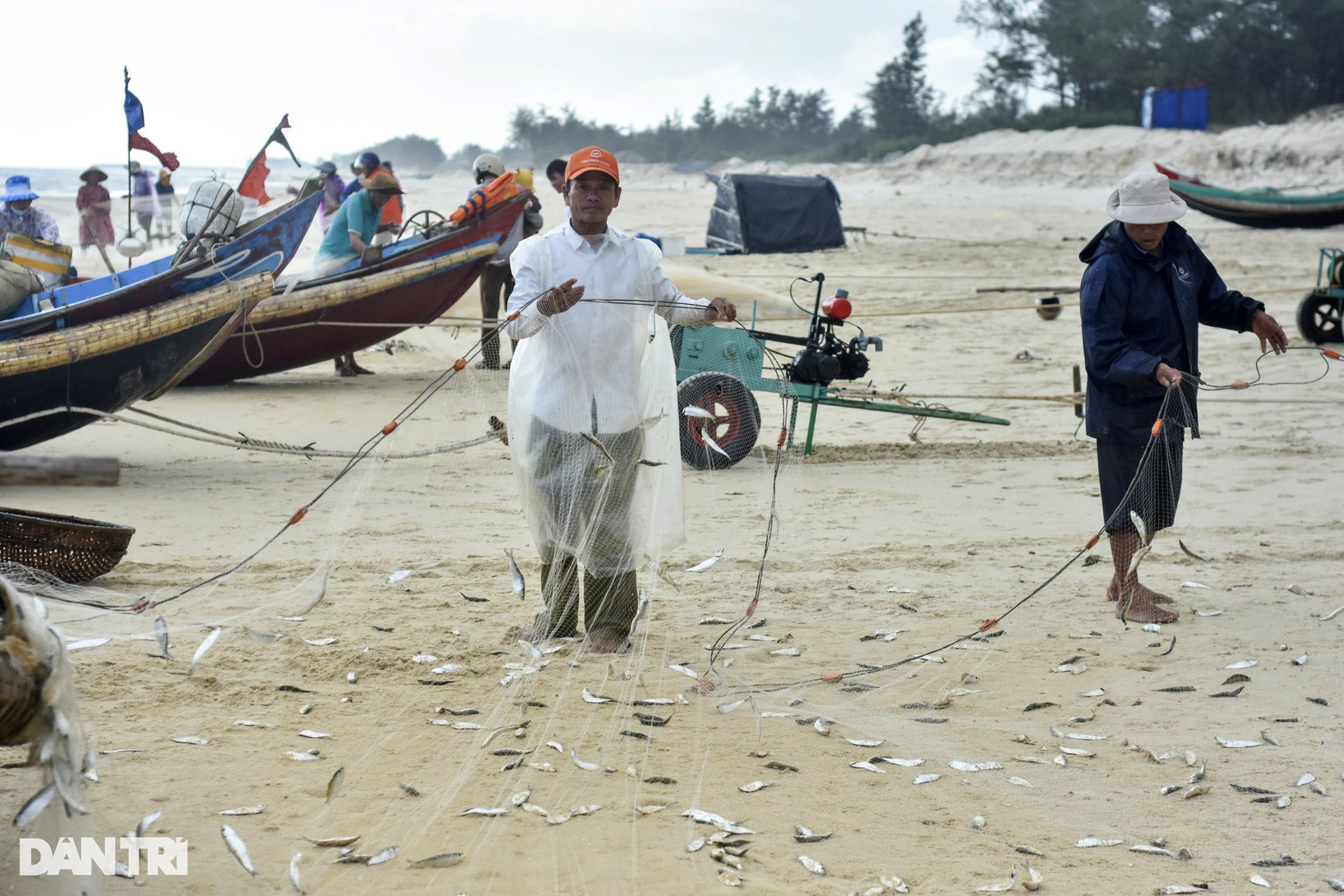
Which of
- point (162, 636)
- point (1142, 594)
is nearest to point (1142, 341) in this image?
point (1142, 594)

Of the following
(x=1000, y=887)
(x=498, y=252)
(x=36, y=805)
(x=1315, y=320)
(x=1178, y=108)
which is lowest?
(x=1000, y=887)

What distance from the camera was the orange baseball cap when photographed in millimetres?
4266

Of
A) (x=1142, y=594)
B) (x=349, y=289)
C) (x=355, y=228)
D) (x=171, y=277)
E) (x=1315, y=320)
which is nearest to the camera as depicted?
(x=1142, y=594)

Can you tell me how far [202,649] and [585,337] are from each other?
1646 mm

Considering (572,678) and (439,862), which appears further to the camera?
(572,678)

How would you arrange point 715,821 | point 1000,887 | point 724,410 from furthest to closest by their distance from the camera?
point 724,410, point 715,821, point 1000,887

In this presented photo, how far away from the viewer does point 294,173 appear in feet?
283

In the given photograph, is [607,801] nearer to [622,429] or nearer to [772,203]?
[622,429]

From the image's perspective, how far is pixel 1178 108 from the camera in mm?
38125

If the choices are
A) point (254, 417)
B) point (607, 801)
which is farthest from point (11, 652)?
point (254, 417)

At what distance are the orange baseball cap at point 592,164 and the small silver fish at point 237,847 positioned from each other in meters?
2.28

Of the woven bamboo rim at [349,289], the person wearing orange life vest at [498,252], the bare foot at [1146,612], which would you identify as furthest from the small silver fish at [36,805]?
the person wearing orange life vest at [498,252]

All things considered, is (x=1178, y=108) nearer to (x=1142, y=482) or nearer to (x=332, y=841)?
(x=1142, y=482)

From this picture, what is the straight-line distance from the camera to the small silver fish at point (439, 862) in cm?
305
